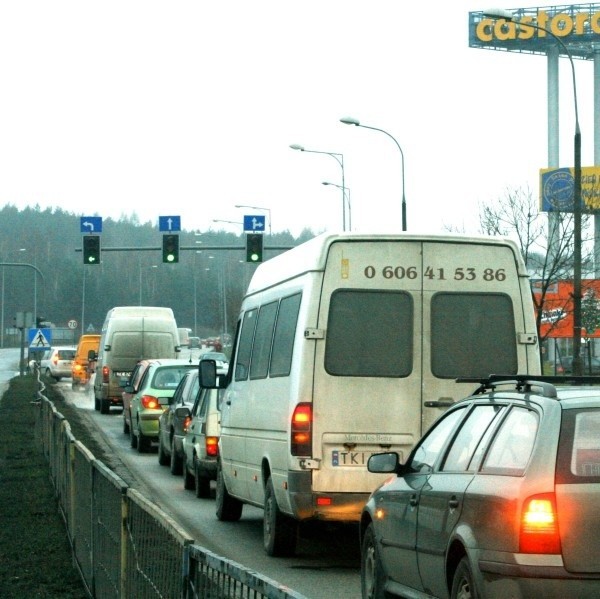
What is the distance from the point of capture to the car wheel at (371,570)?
28.1 ft

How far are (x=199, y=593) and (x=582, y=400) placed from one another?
7.79 ft

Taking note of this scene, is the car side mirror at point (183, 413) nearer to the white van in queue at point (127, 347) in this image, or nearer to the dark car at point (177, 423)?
the dark car at point (177, 423)

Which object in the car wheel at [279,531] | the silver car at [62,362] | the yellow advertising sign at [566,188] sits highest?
the yellow advertising sign at [566,188]

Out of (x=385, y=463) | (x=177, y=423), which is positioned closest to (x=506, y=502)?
(x=385, y=463)

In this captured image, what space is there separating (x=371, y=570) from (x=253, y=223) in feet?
135

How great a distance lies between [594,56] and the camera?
86.9 m

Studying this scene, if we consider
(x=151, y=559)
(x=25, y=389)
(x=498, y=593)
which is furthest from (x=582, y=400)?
(x=25, y=389)

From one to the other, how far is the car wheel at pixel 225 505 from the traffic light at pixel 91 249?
32623 millimetres

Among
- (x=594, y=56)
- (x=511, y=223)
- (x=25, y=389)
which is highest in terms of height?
(x=594, y=56)

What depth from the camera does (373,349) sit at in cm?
1141

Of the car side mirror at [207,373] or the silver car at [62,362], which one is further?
the silver car at [62,362]

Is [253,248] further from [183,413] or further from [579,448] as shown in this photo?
[579,448]

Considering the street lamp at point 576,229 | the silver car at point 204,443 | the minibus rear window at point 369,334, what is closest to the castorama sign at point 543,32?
the street lamp at point 576,229

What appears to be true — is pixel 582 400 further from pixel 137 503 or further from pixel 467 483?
pixel 137 503
